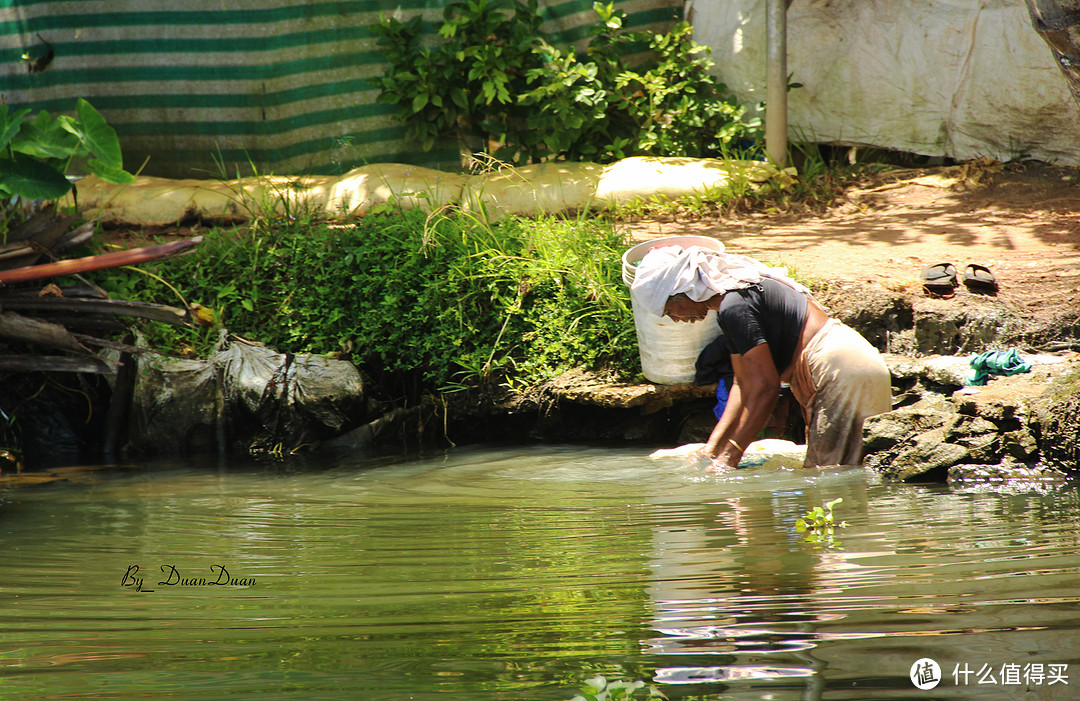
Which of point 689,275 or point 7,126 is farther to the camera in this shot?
point 7,126

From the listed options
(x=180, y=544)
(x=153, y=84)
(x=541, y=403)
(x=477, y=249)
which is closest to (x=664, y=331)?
(x=541, y=403)

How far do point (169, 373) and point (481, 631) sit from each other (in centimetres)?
429

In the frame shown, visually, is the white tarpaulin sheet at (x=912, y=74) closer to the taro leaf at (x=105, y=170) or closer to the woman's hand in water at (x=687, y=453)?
the woman's hand in water at (x=687, y=453)

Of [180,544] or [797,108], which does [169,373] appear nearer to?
[180,544]

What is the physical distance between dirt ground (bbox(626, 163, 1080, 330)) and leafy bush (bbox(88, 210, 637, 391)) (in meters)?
1.25

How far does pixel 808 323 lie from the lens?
463 centimetres

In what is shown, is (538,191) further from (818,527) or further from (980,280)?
(818,527)

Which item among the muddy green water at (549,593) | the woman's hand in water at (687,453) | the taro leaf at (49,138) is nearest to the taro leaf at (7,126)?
the taro leaf at (49,138)

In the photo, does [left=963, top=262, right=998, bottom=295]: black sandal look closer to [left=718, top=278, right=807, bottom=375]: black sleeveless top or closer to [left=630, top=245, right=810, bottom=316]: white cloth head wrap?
[left=718, top=278, right=807, bottom=375]: black sleeveless top

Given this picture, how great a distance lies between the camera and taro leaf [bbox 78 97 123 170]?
566 cm

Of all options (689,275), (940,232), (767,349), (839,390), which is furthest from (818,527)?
(940,232)

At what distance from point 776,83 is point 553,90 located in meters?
1.96

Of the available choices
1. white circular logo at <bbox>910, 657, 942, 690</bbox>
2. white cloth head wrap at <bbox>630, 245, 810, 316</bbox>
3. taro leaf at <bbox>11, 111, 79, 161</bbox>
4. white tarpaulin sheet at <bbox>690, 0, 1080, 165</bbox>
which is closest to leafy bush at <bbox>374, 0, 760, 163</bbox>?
white tarpaulin sheet at <bbox>690, 0, 1080, 165</bbox>

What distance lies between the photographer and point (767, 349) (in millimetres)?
4352
